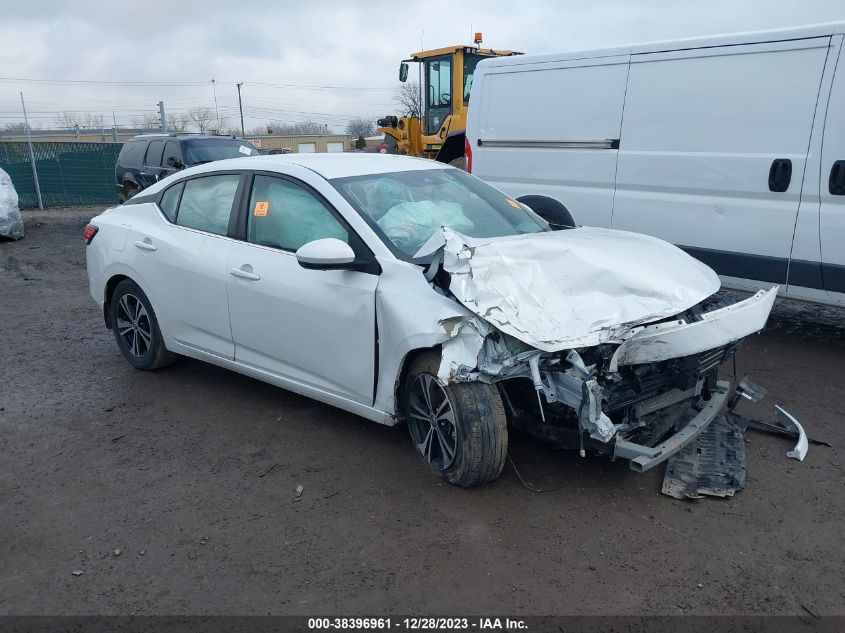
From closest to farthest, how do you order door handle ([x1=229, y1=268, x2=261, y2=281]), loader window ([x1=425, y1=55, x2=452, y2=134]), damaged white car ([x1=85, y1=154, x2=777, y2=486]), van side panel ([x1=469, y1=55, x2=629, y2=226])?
damaged white car ([x1=85, y1=154, x2=777, y2=486]), door handle ([x1=229, y1=268, x2=261, y2=281]), van side panel ([x1=469, y1=55, x2=629, y2=226]), loader window ([x1=425, y1=55, x2=452, y2=134])

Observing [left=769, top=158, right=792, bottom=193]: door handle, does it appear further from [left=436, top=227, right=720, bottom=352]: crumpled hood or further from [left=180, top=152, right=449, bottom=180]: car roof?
[left=180, top=152, right=449, bottom=180]: car roof

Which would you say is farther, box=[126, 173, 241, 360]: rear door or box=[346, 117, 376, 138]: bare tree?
box=[346, 117, 376, 138]: bare tree

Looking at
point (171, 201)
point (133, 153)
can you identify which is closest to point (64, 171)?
point (133, 153)

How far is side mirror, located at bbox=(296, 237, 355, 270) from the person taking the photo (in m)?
3.69

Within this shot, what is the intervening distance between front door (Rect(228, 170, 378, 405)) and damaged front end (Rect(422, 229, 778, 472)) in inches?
22.0

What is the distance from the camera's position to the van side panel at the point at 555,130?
248 inches

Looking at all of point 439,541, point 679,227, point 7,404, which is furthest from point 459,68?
point 439,541

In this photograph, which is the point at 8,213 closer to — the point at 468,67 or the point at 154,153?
the point at 154,153

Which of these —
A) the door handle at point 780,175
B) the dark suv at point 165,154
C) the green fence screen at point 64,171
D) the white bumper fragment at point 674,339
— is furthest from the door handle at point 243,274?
the green fence screen at point 64,171

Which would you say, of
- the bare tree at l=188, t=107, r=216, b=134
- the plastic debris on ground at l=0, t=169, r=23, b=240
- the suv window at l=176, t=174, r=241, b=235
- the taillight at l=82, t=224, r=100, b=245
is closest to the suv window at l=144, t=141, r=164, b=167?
the plastic debris on ground at l=0, t=169, r=23, b=240

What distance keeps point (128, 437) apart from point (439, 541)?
89.7 inches

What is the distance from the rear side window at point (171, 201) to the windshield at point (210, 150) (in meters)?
7.93

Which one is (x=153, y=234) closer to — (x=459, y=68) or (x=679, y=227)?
(x=679, y=227)

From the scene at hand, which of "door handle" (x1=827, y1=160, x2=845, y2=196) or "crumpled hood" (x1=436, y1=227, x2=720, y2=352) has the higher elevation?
"door handle" (x1=827, y1=160, x2=845, y2=196)
